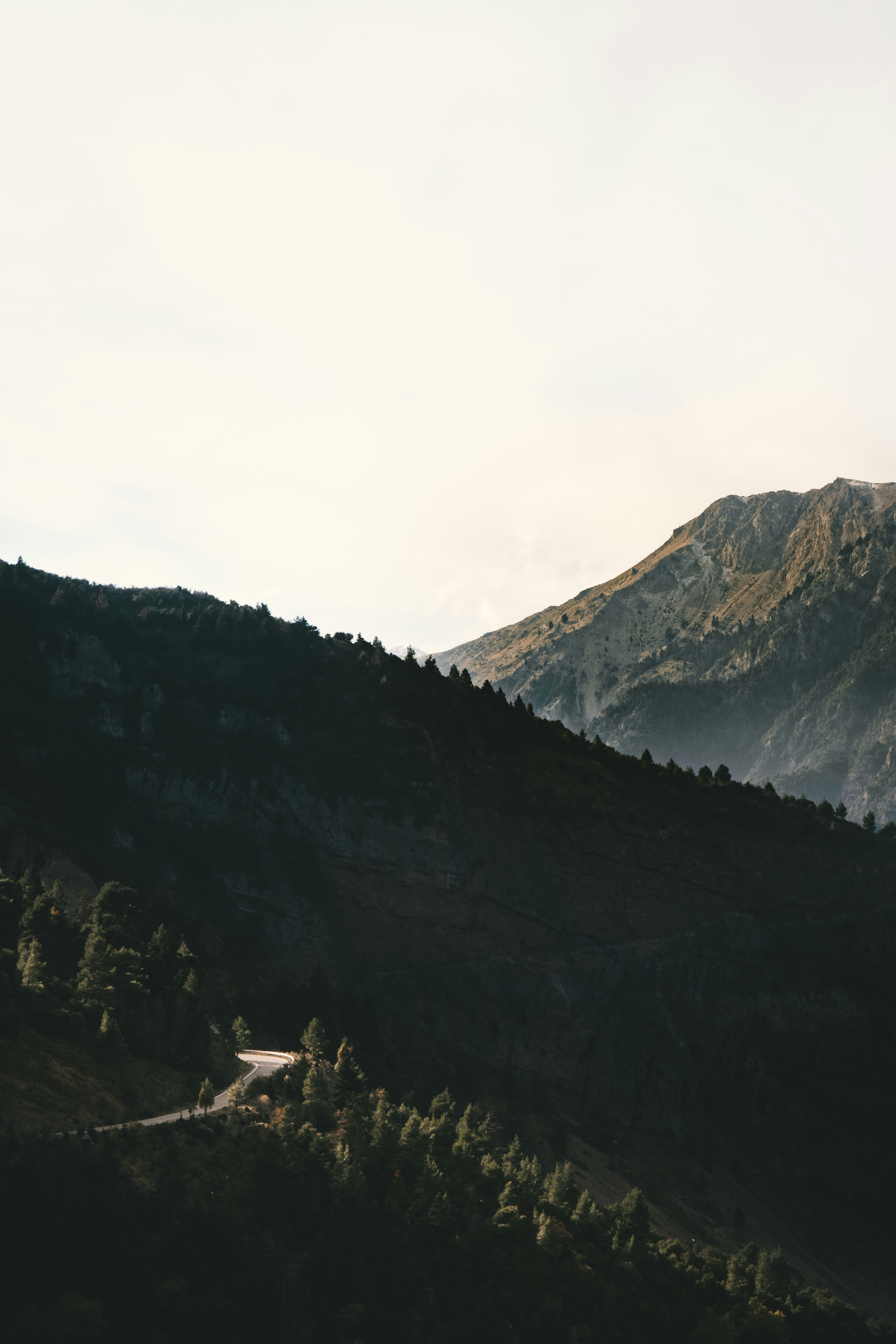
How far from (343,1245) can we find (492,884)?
106 meters

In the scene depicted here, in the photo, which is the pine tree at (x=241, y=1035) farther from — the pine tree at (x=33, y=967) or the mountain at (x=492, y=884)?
the mountain at (x=492, y=884)

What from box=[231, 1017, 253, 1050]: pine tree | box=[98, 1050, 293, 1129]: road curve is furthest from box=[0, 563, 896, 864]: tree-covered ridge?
box=[98, 1050, 293, 1129]: road curve

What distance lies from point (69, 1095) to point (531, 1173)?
38.7m

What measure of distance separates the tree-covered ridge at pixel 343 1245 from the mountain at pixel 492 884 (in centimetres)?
4273

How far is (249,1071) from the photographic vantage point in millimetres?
79500

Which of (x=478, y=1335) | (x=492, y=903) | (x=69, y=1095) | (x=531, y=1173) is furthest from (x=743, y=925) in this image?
(x=69, y=1095)

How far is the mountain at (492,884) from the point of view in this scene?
461ft

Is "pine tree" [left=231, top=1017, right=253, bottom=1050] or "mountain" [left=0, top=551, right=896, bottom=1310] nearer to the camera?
"pine tree" [left=231, top=1017, right=253, bottom=1050]

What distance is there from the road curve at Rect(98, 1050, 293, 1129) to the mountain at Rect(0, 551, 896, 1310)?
32793 millimetres

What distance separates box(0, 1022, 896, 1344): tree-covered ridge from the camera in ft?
161

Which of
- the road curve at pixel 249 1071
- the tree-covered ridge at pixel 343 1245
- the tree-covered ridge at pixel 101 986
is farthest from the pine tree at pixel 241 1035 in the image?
the tree-covered ridge at pixel 343 1245

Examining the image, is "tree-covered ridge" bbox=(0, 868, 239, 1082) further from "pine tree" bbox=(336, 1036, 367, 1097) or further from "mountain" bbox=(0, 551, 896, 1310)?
"mountain" bbox=(0, 551, 896, 1310)

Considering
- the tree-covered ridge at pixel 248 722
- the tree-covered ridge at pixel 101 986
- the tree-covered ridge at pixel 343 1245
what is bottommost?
the tree-covered ridge at pixel 343 1245

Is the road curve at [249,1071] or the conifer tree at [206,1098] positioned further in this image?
A: the conifer tree at [206,1098]
